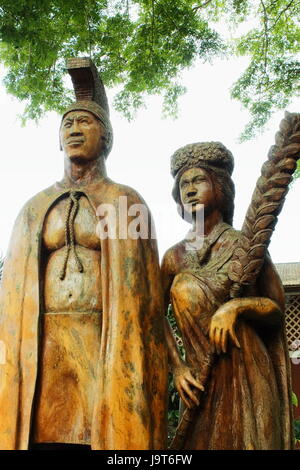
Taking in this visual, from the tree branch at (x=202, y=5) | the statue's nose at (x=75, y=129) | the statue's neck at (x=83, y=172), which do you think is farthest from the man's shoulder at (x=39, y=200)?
the tree branch at (x=202, y=5)

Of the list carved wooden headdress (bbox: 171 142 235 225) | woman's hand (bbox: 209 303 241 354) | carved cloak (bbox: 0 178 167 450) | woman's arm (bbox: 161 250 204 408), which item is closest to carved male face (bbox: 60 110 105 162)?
carved cloak (bbox: 0 178 167 450)

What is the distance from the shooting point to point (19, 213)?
321 centimetres

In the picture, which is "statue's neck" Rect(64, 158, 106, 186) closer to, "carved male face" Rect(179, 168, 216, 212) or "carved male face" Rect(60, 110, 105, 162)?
"carved male face" Rect(60, 110, 105, 162)

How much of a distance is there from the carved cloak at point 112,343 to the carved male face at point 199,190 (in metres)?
0.53

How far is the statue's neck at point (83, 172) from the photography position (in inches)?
130

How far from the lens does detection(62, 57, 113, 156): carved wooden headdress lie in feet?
10.9

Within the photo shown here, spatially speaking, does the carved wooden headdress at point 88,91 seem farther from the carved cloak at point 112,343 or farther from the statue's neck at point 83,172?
the carved cloak at point 112,343

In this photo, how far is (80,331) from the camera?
283 cm

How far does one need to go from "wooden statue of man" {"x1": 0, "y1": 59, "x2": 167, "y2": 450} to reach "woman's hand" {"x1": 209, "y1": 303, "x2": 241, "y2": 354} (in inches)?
12.6

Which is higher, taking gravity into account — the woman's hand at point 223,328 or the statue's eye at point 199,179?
the statue's eye at point 199,179

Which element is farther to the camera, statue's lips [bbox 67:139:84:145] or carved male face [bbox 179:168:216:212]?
carved male face [bbox 179:168:216:212]

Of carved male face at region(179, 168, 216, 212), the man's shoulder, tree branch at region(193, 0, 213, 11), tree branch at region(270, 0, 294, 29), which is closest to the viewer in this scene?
the man's shoulder
